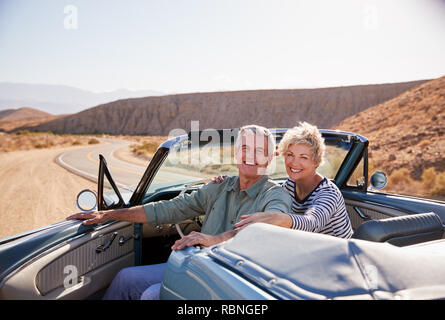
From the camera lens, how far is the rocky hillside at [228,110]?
6700 cm

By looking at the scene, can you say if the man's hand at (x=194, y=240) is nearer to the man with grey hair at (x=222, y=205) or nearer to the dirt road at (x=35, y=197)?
the man with grey hair at (x=222, y=205)

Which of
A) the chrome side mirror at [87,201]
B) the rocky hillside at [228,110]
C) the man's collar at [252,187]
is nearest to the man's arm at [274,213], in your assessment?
the man's collar at [252,187]

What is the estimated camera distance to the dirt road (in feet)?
25.1

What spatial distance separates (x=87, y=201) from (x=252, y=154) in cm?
136

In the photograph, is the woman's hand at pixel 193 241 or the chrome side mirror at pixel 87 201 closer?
the woman's hand at pixel 193 241

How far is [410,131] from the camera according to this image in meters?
21.7

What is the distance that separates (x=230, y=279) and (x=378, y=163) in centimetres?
1747

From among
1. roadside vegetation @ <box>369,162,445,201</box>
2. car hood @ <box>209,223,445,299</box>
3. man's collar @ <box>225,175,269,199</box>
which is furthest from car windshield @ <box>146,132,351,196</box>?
roadside vegetation @ <box>369,162,445,201</box>

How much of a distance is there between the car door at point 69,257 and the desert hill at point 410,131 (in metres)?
14.2

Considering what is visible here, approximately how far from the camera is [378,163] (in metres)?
17.1

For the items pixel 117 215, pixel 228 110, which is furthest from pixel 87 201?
pixel 228 110

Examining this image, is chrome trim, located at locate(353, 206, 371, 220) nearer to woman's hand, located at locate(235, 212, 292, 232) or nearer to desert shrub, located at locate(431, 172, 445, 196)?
woman's hand, located at locate(235, 212, 292, 232)

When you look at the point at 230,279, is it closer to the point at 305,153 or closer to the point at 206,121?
the point at 305,153
